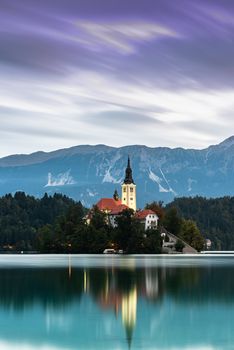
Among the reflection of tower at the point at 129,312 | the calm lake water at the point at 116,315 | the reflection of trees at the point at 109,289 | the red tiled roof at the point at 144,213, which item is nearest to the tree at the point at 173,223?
the red tiled roof at the point at 144,213

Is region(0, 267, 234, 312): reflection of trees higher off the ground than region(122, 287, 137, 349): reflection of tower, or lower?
higher

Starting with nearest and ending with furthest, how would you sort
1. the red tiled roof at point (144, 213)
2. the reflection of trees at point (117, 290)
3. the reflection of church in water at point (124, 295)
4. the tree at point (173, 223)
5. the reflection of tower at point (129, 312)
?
the reflection of tower at point (129, 312)
the reflection of church in water at point (124, 295)
the reflection of trees at point (117, 290)
the tree at point (173, 223)
the red tiled roof at point (144, 213)

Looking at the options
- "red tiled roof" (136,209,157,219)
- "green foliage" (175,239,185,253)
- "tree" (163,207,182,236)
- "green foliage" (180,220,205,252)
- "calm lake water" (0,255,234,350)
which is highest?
"red tiled roof" (136,209,157,219)

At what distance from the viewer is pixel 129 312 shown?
125 feet

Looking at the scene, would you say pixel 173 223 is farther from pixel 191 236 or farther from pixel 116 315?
pixel 116 315

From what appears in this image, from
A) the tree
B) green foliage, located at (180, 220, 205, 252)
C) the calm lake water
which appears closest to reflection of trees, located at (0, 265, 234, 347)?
the calm lake water

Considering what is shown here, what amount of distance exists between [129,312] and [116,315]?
152 centimetres

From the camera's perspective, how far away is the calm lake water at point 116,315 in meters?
28.9

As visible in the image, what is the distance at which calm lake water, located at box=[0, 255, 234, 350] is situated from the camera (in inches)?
1138

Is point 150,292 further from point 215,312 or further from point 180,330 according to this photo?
point 180,330

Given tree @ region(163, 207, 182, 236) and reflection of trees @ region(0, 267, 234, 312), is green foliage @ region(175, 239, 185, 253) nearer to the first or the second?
tree @ region(163, 207, 182, 236)

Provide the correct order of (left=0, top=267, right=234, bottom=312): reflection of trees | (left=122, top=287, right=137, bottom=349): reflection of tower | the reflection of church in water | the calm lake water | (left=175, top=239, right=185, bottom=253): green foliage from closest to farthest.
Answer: the calm lake water, (left=122, top=287, right=137, bottom=349): reflection of tower, the reflection of church in water, (left=0, top=267, right=234, bottom=312): reflection of trees, (left=175, top=239, right=185, bottom=253): green foliage

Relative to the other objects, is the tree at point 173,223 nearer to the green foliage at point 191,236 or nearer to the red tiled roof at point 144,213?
the green foliage at point 191,236

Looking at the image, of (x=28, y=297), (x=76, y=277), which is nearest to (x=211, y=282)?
(x=76, y=277)
